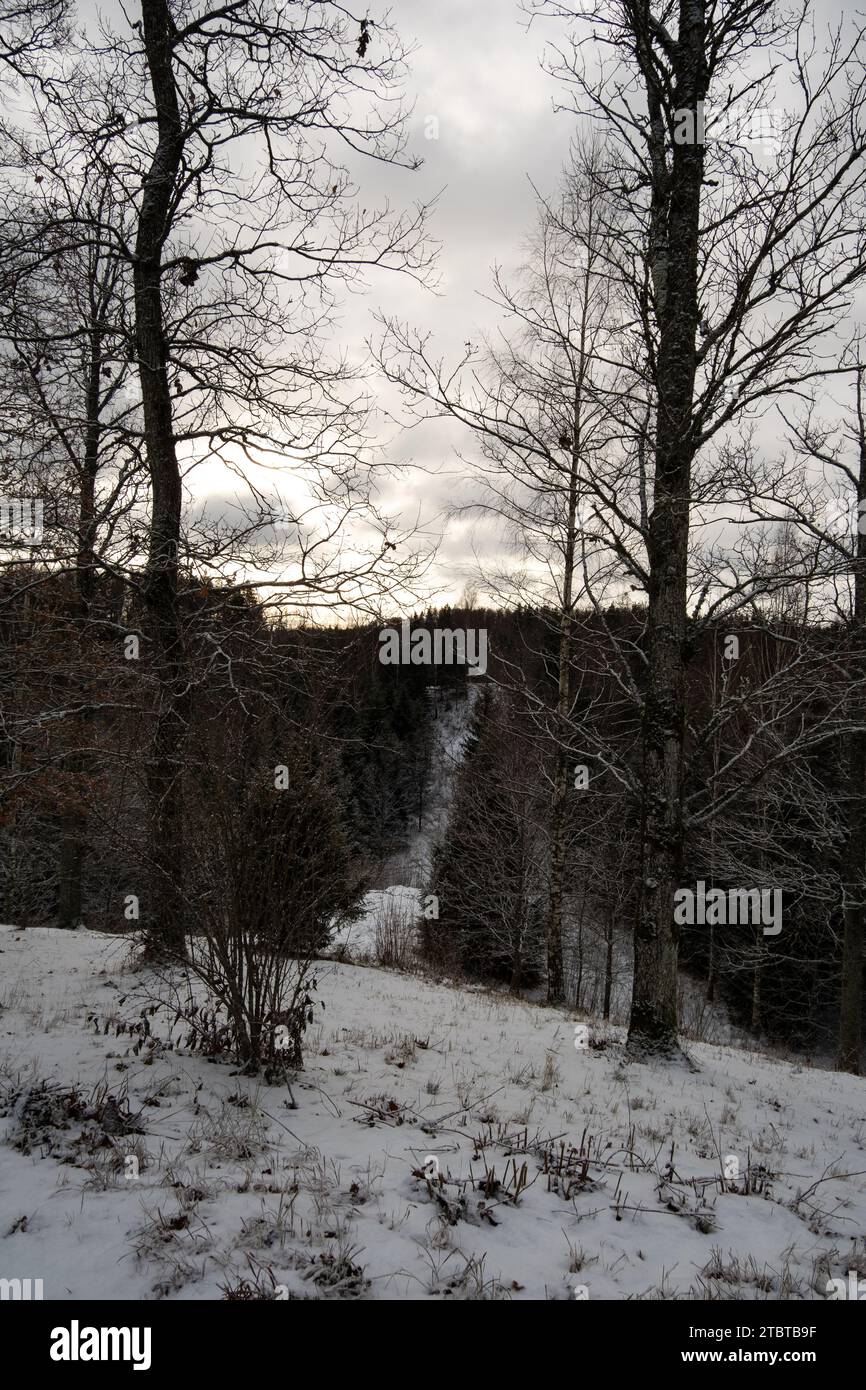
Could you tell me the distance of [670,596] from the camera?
6.31 meters

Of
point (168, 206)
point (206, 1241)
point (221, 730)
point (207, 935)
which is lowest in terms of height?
point (206, 1241)

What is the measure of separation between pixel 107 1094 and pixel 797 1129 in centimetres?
461

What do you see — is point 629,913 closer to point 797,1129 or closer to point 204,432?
point 797,1129

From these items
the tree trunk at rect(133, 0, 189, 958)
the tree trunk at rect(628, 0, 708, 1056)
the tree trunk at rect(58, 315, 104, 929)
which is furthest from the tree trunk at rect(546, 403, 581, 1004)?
the tree trunk at rect(58, 315, 104, 929)

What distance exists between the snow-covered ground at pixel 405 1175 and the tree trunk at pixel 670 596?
848 millimetres

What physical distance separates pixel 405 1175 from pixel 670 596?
16.1ft

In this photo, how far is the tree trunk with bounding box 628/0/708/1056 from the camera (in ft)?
20.1

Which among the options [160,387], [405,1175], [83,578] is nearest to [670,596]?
[405,1175]

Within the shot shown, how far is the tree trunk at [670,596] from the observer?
6133 mm

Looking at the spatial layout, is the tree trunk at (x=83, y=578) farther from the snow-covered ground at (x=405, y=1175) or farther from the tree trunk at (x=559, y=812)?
the tree trunk at (x=559, y=812)

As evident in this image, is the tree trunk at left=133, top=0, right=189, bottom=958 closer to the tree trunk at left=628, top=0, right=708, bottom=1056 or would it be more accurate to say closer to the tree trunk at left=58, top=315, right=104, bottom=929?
the tree trunk at left=58, top=315, right=104, bottom=929

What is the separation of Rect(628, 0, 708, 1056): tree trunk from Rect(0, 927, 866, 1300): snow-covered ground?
85 cm
